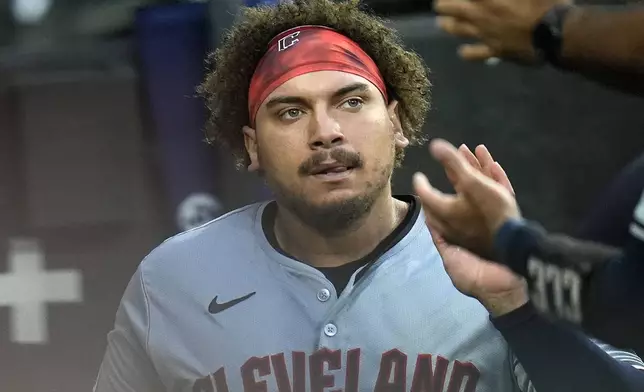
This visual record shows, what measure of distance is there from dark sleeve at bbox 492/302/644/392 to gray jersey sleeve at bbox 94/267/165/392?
0.40 metres

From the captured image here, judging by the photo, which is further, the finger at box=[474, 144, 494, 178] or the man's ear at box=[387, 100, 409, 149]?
the man's ear at box=[387, 100, 409, 149]

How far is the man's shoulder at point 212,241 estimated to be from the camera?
0.91 m

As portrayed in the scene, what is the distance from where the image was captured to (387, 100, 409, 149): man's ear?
87 centimetres

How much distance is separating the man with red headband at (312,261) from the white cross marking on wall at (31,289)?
0.25ft

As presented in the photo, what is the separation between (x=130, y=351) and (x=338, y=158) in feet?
1.03

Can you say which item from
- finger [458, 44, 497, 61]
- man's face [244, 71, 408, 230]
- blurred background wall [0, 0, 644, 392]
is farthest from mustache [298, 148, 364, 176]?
finger [458, 44, 497, 61]

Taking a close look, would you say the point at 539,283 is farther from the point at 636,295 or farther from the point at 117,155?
the point at 117,155

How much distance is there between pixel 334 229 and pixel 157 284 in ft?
0.67

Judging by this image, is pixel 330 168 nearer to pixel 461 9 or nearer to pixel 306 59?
pixel 306 59

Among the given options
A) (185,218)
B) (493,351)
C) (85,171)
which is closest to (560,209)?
(493,351)

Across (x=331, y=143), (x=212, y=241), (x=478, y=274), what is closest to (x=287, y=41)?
(x=331, y=143)

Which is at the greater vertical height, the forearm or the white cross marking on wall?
the forearm

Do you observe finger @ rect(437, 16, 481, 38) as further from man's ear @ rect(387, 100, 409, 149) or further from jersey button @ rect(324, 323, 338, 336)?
jersey button @ rect(324, 323, 338, 336)

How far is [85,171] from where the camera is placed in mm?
948
